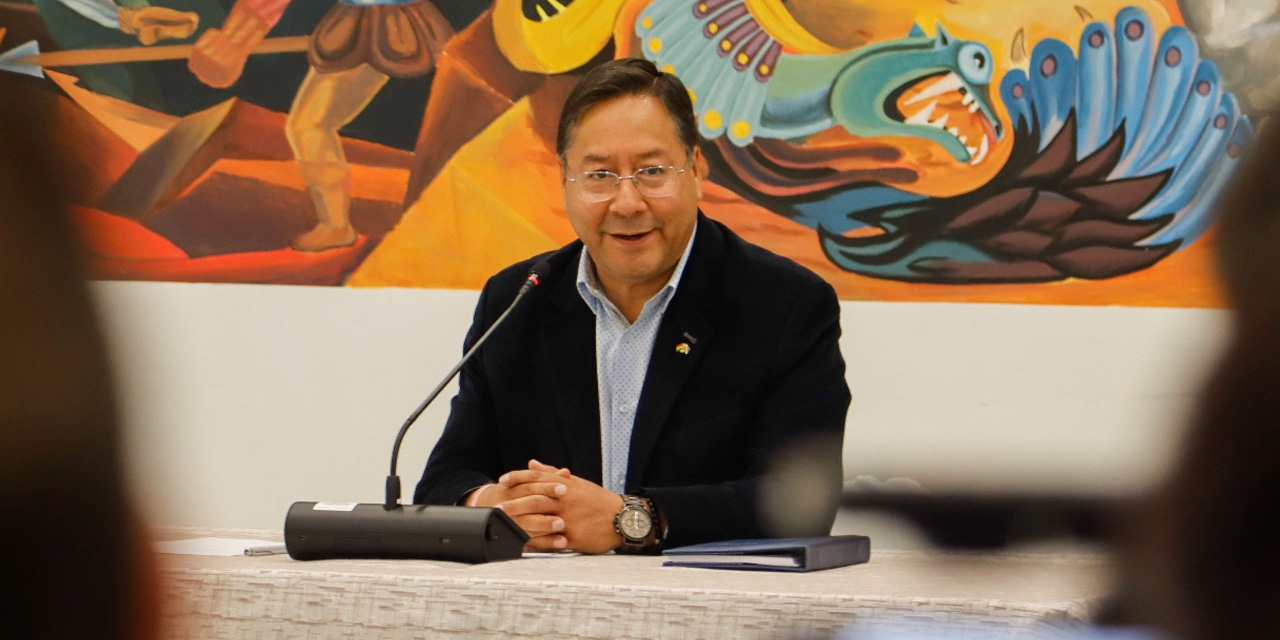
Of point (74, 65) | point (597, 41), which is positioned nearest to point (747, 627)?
point (597, 41)

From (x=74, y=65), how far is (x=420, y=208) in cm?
108

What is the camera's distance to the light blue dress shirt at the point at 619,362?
2471mm

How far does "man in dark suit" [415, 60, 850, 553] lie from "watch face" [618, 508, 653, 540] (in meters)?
0.28

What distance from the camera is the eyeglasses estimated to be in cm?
251

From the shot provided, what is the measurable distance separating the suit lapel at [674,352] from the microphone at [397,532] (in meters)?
0.57

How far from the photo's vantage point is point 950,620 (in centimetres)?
134

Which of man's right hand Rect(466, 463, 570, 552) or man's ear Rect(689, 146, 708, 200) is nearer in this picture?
man's right hand Rect(466, 463, 570, 552)

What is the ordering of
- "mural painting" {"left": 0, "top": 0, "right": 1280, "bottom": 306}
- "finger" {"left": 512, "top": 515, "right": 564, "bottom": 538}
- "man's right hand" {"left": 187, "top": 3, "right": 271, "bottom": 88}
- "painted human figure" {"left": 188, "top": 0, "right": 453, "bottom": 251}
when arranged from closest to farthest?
"finger" {"left": 512, "top": 515, "right": 564, "bottom": 538} → "mural painting" {"left": 0, "top": 0, "right": 1280, "bottom": 306} → "painted human figure" {"left": 188, "top": 0, "right": 453, "bottom": 251} → "man's right hand" {"left": 187, "top": 3, "right": 271, "bottom": 88}

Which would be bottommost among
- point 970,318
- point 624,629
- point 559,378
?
point 624,629

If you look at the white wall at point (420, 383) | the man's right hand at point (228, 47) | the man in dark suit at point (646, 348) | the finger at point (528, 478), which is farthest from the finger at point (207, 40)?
the finger at point (528, 478)

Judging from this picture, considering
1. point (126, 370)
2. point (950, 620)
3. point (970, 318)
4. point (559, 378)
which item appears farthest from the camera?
point (970, 318)

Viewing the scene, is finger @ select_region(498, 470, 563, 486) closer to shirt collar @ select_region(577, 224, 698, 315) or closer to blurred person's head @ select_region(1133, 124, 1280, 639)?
shirt collar @ select_region(577, 224, 698, 315)

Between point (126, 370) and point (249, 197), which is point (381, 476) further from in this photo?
point (126, 370)

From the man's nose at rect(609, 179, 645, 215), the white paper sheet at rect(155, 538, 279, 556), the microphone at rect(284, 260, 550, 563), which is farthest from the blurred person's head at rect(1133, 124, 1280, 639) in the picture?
the man's nose at rect(609, 179, 645, 215)
